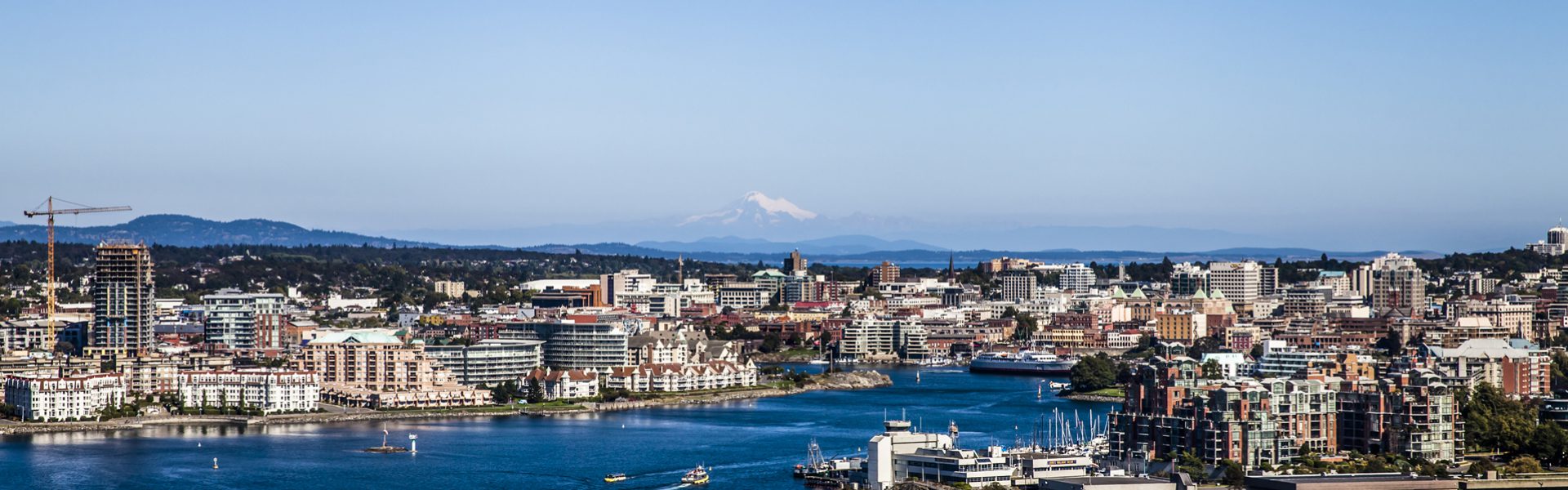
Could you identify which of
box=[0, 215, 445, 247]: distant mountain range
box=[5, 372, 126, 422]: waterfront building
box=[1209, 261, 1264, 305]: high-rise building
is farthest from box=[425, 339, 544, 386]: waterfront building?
box=[0, 215, 445, 247]: distant mountain range

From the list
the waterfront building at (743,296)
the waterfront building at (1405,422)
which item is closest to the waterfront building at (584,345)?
the waterfront building at (1405,422)

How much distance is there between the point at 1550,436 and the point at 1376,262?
3901 centimetres

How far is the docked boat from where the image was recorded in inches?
838

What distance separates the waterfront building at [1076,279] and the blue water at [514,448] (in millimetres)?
32817

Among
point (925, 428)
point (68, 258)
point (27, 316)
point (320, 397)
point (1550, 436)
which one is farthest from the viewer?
point (68, 258)

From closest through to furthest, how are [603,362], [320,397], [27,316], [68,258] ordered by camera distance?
1. [320,397]
2. [603,362]
3. [27,316]
4. [68,258]

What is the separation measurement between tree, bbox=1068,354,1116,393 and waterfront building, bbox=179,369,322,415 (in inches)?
417

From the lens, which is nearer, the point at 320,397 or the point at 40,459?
the point at 40,459

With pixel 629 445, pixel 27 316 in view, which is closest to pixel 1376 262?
pixel 27 316

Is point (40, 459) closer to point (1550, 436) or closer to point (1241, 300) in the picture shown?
point (1550, 436)

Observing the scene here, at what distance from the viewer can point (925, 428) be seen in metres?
26.3

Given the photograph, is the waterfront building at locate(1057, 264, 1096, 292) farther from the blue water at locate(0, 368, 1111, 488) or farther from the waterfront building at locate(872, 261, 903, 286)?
the blue water at locate(0, 368, 1111, 488)

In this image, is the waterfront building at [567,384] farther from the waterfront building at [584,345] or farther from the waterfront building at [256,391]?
the waterfront building at [256,391]

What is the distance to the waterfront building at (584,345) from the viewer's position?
35.9 metres
